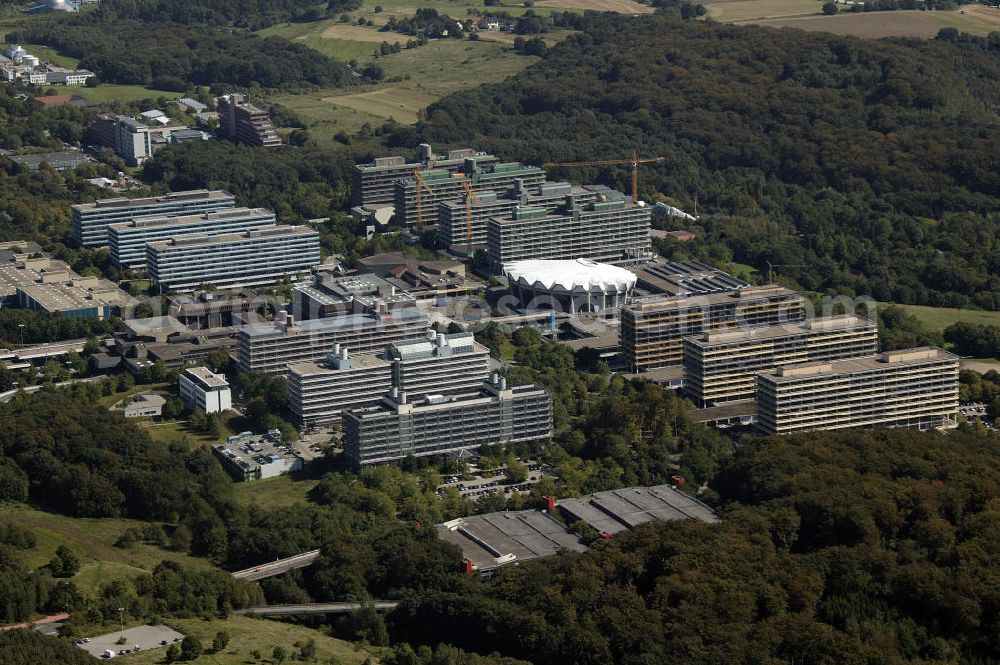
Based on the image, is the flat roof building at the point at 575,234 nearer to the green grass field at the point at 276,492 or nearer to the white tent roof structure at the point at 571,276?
the white tent roof structure at the point at 571,276

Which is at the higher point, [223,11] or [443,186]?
[223,11]

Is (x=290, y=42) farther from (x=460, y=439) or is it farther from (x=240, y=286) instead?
(x=460, y=439)

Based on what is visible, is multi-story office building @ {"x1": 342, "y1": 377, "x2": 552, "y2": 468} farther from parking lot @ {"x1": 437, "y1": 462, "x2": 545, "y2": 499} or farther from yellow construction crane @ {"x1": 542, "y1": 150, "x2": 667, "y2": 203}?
yellow construction crane @ {"x1": 542, "y1": 150, "x2": 667, "y2": 203}

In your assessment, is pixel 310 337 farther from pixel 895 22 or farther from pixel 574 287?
pixel 895 22

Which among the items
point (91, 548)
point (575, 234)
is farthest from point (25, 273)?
point (91, 548)

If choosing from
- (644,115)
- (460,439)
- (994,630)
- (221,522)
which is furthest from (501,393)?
(644,115)

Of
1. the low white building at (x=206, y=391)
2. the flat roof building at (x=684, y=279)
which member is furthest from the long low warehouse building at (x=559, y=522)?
the flat roof building at (x=684, y=279)
